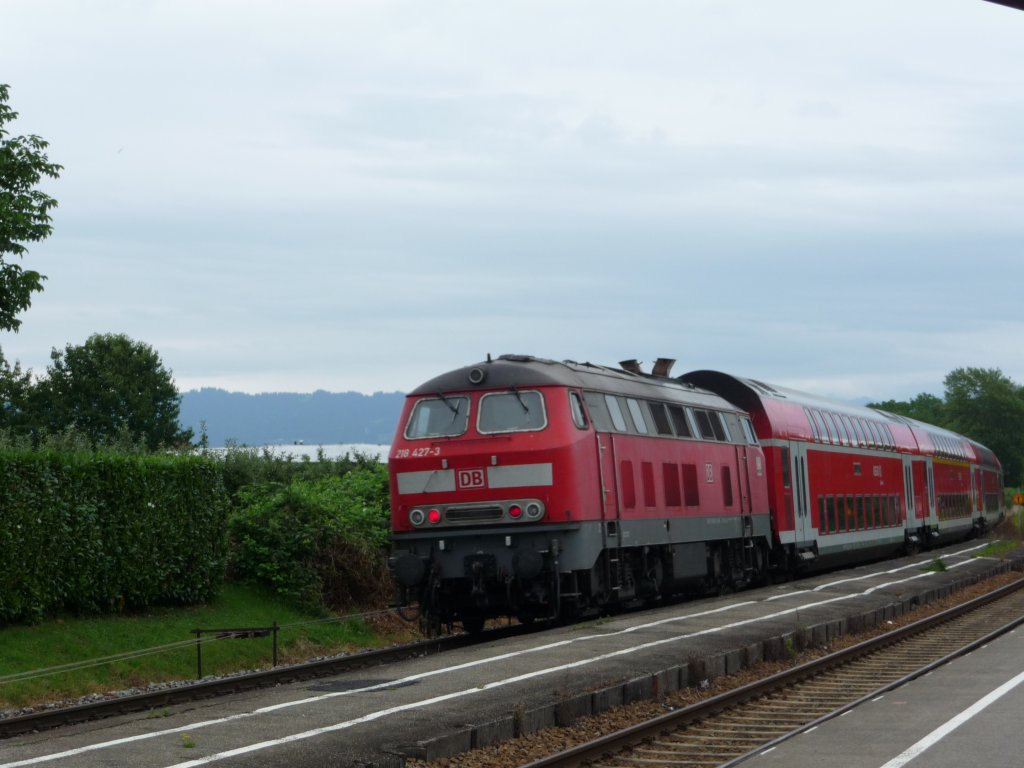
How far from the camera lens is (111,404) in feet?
220

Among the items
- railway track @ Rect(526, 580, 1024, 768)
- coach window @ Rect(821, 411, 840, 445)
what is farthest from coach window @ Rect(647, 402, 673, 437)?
coach window @ Rect(821, 411, 840, 445)

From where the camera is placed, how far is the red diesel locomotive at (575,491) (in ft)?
63.1

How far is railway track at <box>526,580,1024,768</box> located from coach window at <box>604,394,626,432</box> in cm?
513

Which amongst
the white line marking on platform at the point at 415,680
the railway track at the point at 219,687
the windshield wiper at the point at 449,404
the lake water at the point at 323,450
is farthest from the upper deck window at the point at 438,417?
the lake water at the point at 323,450

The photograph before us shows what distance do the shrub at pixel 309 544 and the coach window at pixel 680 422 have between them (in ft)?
22.1

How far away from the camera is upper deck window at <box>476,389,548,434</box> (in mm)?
19703

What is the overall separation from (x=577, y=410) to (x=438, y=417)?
2129 mm

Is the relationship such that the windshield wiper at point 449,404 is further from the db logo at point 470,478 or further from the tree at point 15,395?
the tree at point 15,395

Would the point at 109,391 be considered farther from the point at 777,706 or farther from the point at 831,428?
the point at 777,706

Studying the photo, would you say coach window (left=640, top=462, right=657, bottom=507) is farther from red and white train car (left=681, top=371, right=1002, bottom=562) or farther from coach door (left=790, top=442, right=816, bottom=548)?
coach door (left=790, top=442, right=816, bottom=548)

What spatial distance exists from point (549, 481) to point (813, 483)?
1430 centimetres

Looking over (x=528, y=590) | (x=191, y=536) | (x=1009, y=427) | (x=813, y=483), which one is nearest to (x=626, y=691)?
(x=528, y=590)

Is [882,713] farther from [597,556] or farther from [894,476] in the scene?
[894,476]

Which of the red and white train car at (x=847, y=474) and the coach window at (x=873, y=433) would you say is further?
the coach window at (x=873, y=433)
